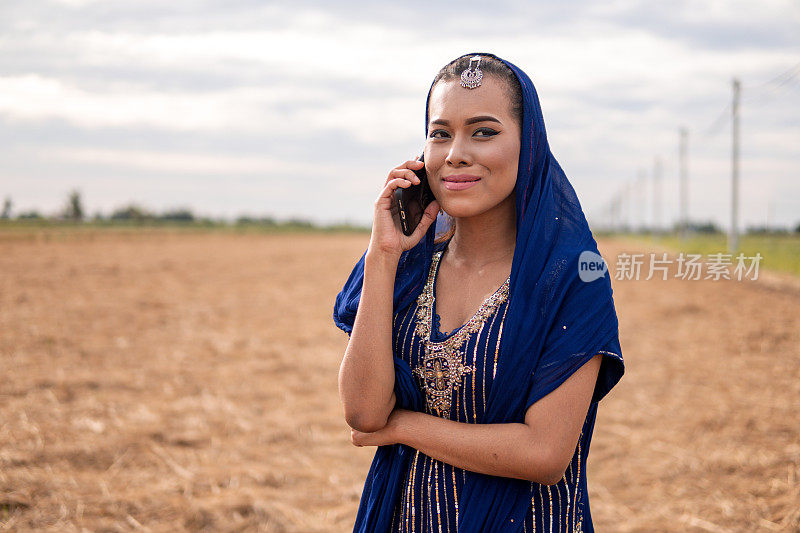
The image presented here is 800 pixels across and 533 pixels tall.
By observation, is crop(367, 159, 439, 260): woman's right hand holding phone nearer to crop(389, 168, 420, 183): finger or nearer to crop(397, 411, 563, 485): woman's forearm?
crop(389, 168, 420, 183): finger

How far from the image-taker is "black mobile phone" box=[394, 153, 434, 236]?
5.74 feet

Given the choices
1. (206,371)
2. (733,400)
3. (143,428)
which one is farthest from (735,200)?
(143,428)

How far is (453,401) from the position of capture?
1.64 meters

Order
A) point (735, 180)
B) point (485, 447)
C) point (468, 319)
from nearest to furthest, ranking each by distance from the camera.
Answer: point (485, 447) → point (468, 319) → point (735, 180)

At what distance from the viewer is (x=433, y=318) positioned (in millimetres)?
1696

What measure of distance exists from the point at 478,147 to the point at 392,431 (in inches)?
29.4

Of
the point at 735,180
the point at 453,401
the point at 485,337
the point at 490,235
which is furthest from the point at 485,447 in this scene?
the point at 735,180

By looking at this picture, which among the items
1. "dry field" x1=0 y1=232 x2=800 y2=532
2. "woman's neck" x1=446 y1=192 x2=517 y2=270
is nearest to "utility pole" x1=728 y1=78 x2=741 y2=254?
"dry field" x1=0 y1=232 x2=800 y2=532

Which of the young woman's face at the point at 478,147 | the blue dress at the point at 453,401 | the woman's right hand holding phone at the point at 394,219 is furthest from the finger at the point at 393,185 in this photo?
the blue dress at the point at 453,401

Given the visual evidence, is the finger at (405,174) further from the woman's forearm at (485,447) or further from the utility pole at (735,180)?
the utility pole at (735,180)

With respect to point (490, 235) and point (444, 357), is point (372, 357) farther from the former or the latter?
point (490, 235)

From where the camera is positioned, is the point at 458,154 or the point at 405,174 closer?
the point at 458,154

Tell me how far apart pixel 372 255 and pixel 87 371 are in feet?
21.3

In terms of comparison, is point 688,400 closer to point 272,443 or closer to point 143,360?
point 272,443
